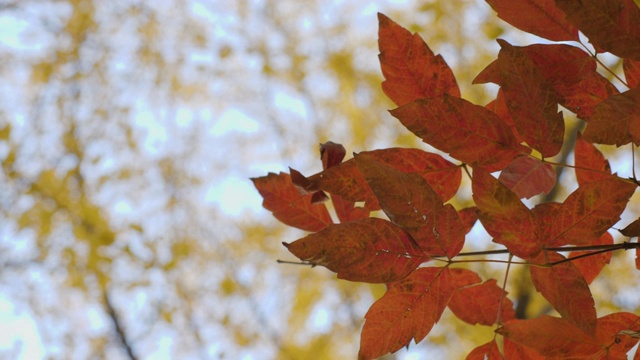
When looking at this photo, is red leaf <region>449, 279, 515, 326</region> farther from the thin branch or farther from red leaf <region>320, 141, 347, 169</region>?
the thin branch

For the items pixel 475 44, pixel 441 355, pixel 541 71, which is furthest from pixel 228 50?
pixel 541 71

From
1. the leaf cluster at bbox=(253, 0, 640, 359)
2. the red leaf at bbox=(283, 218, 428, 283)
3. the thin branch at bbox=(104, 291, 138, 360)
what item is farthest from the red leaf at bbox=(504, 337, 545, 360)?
the thin branch at bbox=(104, 291, 138, 360)

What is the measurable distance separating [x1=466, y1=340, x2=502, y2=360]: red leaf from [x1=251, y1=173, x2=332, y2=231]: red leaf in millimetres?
127

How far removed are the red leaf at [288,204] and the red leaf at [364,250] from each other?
0.10m

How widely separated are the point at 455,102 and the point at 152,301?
1.51 meters

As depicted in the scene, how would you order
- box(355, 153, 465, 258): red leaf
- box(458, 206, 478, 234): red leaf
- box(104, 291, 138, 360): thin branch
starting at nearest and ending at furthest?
box(355, 153, 465, 258): red leaf
box(458, 206, 478, 234): red leaf
box(104, 291, 138, 360): thin branch

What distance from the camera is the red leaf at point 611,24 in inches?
11.4

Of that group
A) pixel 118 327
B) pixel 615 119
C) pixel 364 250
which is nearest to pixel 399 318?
pixel 364 250

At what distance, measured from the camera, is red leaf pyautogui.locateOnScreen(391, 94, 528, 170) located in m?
0.32

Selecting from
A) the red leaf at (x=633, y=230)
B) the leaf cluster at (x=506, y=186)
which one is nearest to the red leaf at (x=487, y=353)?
the leaf cluster at (x=506, y=186)

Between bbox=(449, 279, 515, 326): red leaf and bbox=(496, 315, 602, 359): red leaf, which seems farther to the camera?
bbox=(449, 279, 515, 326): red leaf

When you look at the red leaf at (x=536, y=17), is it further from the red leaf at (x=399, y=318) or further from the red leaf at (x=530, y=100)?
the red leaf at (x=399, y=318)

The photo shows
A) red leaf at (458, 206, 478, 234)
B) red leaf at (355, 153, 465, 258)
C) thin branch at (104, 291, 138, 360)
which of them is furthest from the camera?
thin branch at (104, 291, 138, 360)

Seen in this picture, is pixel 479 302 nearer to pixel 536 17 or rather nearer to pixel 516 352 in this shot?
pixel 516 352
